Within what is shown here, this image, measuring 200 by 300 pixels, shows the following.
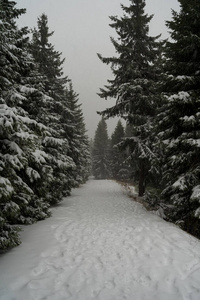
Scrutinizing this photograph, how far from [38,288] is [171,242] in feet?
12.8

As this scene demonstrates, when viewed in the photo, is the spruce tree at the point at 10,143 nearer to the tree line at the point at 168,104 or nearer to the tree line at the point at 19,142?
the tree line at the point at 19,142

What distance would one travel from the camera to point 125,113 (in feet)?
47.3

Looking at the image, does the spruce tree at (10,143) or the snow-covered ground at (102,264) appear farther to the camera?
the spruce tree at (10,143)

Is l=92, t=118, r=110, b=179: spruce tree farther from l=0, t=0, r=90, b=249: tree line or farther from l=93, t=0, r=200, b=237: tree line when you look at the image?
l=0, t=0, r=90, b=249: tree line

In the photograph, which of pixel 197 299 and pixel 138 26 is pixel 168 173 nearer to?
pixel 197 299

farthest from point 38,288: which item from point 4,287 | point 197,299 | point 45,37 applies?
point 45,37

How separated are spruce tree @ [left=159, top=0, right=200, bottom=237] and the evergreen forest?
1.5 inches

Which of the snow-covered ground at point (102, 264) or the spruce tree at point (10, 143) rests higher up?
the spruce tree at point (10, 143)

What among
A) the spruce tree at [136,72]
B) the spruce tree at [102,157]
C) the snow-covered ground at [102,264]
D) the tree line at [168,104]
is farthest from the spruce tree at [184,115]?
the spruce tree at [102,157]

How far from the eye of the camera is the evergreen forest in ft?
17.1

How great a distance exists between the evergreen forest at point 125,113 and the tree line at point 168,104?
1.6 inches

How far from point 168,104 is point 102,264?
6206 millimetres

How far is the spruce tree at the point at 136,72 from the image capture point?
13.1 meters

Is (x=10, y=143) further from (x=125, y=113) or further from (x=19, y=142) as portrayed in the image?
(x=125, y=113)
